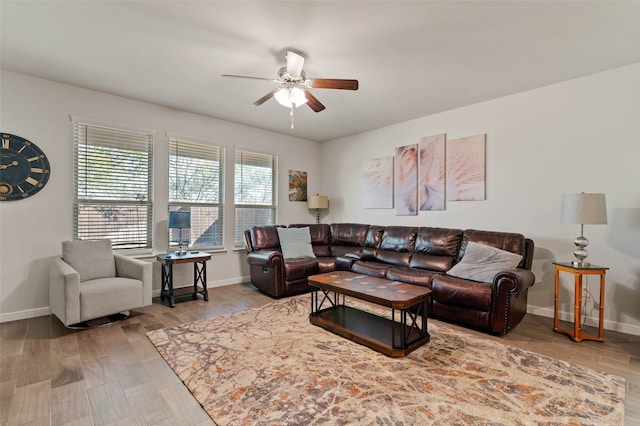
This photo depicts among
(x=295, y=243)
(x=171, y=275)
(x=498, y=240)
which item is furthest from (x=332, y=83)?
(x=171, y=275)

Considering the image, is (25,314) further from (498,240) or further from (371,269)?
(498,240)

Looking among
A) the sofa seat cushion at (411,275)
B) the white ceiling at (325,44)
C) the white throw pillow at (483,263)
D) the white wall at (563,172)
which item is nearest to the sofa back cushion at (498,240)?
the white throw pillow at (483,263)

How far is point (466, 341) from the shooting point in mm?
2752

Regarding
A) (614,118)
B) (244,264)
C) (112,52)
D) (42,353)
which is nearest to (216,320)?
(42,353)

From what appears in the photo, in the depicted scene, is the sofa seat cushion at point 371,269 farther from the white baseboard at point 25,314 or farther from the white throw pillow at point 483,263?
the white baseboard at point 25,314

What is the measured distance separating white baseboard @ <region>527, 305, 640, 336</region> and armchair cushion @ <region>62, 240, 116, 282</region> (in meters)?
5.24

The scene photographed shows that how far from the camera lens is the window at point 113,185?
143 inches

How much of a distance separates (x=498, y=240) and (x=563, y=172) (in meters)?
1.07

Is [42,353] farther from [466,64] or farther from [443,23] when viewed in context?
[466,64]

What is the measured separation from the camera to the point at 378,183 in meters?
5.24

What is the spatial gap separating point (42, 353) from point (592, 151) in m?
5.80

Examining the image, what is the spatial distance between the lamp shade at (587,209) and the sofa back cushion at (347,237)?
2.78m

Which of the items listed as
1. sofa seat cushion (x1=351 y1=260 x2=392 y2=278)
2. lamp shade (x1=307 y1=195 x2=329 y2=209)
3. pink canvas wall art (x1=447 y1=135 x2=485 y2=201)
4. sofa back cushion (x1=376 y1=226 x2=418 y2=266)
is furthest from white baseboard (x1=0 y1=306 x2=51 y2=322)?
pink canvas wall art (x1=447 y1=135 x2=485 y2=201)

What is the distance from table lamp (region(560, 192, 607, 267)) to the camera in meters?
2.76
